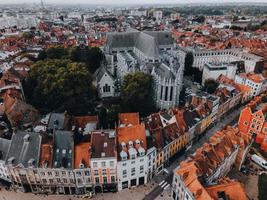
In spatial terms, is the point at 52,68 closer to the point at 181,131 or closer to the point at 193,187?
the point at 181,131

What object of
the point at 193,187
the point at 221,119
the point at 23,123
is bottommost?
the point at 221,119

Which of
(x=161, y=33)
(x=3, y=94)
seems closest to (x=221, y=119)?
(x=161, y=33)

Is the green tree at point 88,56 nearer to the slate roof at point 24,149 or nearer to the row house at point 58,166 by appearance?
the slate roof at point 24,149

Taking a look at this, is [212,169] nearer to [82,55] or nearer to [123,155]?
[123,155]

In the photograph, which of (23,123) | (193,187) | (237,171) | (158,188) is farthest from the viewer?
(23,123)

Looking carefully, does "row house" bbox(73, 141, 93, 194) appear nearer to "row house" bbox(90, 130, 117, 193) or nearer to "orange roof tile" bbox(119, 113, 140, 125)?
"row house" bbox(90, 130, 117, 193)

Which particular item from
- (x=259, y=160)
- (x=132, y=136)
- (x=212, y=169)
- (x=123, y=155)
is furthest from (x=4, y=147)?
(x=259, y=160)

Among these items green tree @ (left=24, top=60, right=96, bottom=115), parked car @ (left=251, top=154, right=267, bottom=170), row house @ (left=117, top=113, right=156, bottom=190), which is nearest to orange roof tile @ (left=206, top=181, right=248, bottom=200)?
row house @ (left=117, top=113, right=156, bottom=190)
